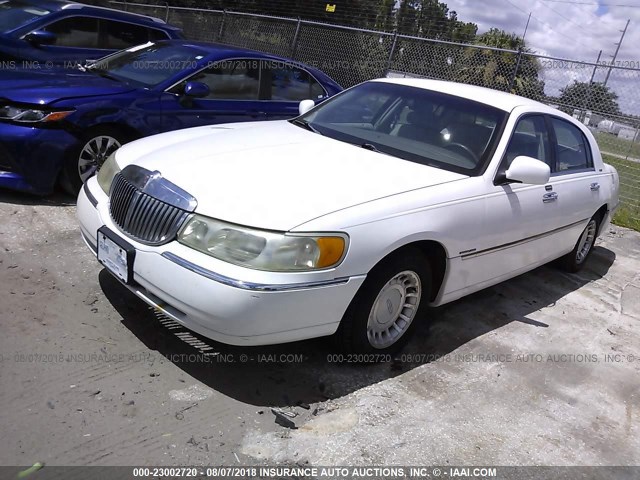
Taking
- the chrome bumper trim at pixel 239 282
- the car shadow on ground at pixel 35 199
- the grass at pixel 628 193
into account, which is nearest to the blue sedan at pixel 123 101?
the car shadow on ground at pixel 35 199

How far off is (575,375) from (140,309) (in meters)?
2.86

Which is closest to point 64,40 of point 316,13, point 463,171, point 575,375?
point 463,171

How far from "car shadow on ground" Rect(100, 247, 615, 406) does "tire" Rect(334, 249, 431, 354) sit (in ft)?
0.47

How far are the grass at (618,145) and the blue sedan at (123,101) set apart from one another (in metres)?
5.89

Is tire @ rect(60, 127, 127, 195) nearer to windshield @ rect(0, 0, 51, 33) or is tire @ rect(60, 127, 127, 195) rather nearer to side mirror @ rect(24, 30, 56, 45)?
side mirror @ rect(24, 30, 56, 45)

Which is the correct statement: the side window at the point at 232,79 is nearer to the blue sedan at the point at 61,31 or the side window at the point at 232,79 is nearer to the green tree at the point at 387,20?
the blue sedan at the point at 61,31

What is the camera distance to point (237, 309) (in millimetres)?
2621

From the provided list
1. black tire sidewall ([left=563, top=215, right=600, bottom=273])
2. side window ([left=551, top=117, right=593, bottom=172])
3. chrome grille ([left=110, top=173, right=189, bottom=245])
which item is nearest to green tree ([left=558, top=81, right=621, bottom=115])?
black tire sidewall ([left=563, top=215, right=600, bottom=273])

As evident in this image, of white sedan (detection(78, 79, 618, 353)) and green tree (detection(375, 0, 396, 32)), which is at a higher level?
green tree (detection(375, 0, 396, 32))

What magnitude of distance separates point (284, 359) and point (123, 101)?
3.03m

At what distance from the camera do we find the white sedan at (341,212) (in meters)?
2.71

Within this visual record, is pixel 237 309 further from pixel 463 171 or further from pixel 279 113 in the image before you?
pixel 279 113

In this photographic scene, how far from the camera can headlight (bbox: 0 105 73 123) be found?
459 centimetres

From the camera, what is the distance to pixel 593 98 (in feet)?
30.9
